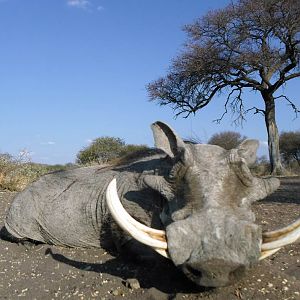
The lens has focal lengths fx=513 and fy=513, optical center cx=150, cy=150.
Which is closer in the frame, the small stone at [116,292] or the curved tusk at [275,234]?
the curved tusk at [275,234]

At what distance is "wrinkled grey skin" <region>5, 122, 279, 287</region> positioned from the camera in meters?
2.62

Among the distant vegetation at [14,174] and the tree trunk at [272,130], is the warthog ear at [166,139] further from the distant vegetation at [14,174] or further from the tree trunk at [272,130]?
the tree trunk at [272,130]

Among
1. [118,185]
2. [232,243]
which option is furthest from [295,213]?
[232,243]

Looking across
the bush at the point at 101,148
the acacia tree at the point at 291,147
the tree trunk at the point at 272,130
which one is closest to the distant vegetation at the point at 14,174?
the bush at the point at 101,148

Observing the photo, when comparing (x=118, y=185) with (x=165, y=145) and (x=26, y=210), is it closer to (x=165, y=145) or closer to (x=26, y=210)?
(x=165, y=145)

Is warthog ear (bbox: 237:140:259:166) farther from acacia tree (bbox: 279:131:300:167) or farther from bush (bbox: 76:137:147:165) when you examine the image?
acacia tree (bbox: 279:131:300:167)

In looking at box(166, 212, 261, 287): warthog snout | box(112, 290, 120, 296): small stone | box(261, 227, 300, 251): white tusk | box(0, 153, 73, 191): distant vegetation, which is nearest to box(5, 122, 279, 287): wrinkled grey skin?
box(166, 212, 261, 287): warthog snout

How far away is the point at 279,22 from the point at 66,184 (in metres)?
17.4

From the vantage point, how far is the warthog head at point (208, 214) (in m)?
2.59

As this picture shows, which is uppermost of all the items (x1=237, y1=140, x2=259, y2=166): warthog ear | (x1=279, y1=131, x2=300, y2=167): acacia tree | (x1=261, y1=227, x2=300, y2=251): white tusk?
(x1=237, y1=140, x2=259, y2=166): warthog ear

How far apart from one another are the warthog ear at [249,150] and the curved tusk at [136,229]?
878 millimetres

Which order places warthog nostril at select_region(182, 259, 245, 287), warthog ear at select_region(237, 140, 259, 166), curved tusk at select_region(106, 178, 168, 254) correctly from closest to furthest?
warthog nostril at select_region(182, 259, 245, 287) < curved tusk at select_region(106, 178, 168, 254) < warthog ear at select_region(237, 140, 259, 166)

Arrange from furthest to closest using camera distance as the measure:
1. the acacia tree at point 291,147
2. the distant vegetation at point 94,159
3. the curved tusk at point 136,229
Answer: the acacia tree at point 291,147 → the distant vegetation at point 94,159 → the curved tusk at point 136,229

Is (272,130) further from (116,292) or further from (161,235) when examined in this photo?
(161,235)
